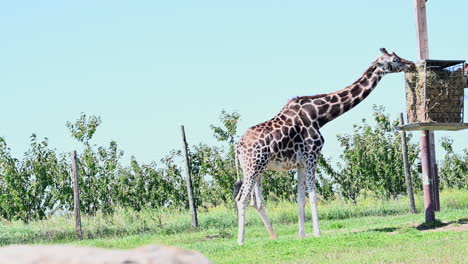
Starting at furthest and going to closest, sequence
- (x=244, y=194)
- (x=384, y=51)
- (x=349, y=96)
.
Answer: (x=349, y=96) → (x=384, y=51) → (x=244, y=194)

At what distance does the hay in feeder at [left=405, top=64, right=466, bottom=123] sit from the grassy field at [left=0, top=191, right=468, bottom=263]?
209cm

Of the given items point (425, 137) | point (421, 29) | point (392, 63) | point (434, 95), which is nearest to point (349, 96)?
point (392, 63)

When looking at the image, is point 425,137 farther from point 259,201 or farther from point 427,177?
point 259,201

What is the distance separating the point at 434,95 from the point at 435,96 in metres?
0.03

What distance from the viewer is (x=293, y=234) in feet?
50.0

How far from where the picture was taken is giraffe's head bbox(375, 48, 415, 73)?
14352 mm

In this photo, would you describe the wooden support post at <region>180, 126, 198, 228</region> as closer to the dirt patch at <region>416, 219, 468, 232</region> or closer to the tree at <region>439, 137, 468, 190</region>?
the dirt patch at <region>416, 219, 468, 232</region>

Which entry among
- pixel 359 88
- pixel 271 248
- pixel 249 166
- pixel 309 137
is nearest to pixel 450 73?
pixel 359 88

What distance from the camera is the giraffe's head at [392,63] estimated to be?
14352mm

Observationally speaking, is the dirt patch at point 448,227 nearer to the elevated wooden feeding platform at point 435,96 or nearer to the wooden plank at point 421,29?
the elevated wooden feeding platform at point 435,96

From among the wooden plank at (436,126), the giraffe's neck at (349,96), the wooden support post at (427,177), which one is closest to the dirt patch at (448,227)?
the wooden support post at (427,177)

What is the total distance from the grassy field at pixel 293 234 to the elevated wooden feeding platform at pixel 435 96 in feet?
6.43

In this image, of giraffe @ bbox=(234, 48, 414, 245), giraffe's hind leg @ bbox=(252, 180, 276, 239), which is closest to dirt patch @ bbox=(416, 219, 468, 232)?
giraffe @ bbox=(234, 48, 414, 245)

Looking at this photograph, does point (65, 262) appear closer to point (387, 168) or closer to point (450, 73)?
point (450, 73)
